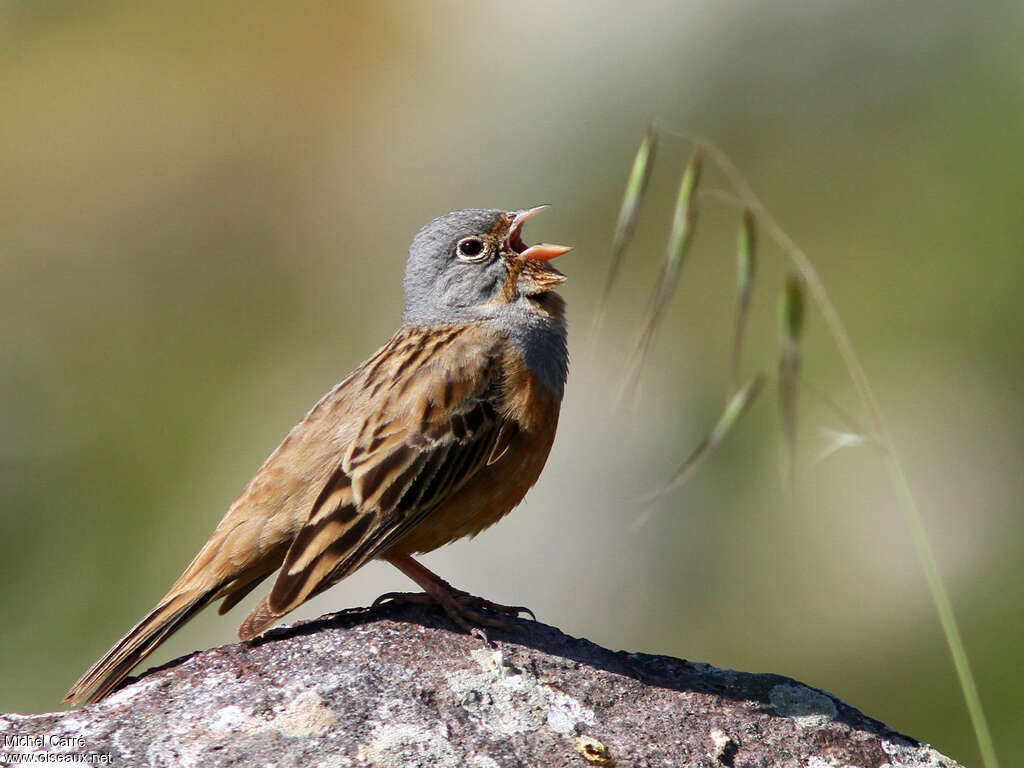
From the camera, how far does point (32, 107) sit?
14250mm

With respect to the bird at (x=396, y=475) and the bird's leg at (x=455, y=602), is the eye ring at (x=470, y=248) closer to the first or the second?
the bird at (x=396, y=475)

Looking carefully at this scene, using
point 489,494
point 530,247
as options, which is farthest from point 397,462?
point 530,247

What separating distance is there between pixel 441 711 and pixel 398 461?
1.35m

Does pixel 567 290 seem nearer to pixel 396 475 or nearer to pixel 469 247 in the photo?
pixel 469 247

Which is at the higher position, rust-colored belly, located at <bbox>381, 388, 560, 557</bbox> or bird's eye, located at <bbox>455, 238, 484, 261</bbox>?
bird's eye, located at <bbox>455, 238, 484, 261</bbox>

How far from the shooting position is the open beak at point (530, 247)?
684 cm

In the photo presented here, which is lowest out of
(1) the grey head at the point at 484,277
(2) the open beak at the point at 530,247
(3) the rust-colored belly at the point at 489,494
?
(3) the rust-colored belly at the point at 489,494

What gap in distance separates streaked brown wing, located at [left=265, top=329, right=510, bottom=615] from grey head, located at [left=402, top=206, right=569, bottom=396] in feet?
1.57

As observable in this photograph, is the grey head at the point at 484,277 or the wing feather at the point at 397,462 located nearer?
the wing feather at the point at 397,462

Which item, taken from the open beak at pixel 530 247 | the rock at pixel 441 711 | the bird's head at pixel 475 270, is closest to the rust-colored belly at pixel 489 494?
the rock at pixel 441 711

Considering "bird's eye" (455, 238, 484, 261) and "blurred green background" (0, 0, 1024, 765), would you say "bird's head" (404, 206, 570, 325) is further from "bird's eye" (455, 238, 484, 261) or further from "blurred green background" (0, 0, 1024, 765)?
"blurred green background" (0, 0, 1024, 765)

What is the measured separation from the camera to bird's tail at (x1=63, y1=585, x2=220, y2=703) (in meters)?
5.06

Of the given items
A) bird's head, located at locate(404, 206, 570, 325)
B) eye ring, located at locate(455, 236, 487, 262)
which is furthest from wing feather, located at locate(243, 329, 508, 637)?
eye ring, located at locate(455, 236, 487, 262)

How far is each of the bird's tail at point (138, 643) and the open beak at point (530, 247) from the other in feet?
7.95
